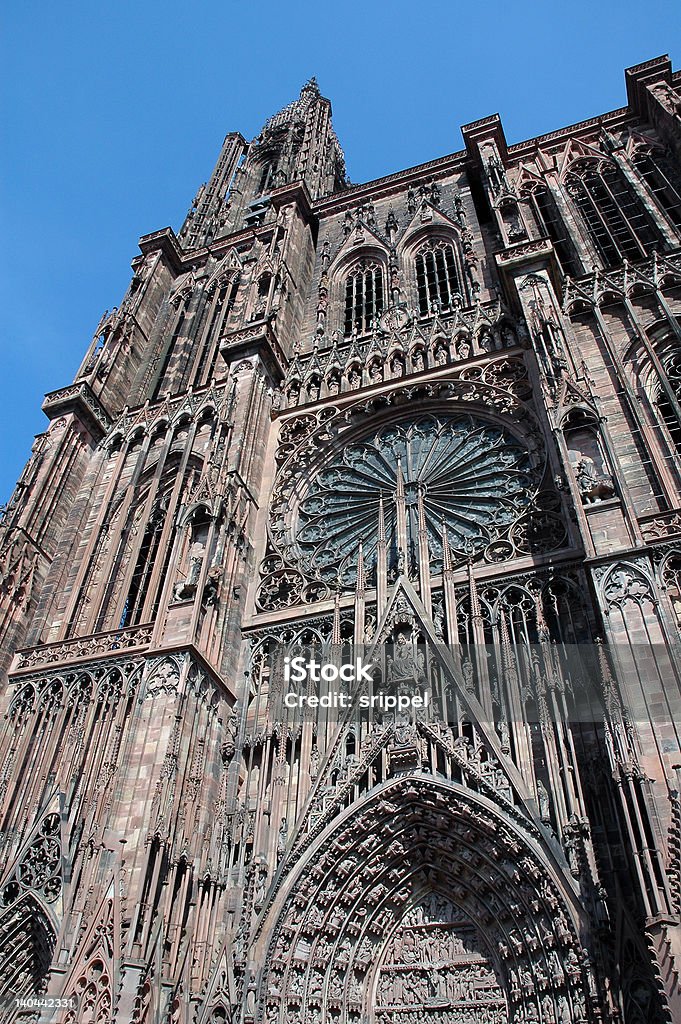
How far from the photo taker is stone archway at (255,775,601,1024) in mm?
9234

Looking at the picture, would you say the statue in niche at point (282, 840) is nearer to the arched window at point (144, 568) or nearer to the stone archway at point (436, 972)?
the stone archway at point (436, 972)

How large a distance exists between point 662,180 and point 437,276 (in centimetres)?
562

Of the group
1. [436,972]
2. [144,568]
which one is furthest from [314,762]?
[144,568]

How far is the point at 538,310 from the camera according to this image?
14922mm

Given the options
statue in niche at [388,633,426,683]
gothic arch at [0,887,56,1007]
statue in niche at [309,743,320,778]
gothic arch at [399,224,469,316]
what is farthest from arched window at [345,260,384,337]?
gothic arch at [0,887,56,1007]

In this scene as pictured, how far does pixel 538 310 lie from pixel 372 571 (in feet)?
18.7

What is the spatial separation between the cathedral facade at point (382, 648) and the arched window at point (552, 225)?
0.13 metres

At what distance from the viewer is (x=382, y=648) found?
12141mm

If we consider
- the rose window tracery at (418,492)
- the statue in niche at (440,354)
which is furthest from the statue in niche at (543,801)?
the statue in niche at (440,354)

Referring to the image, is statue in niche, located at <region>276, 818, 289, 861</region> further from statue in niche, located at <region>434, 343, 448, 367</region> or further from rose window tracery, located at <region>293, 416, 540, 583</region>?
statue in niche, located at <region>434, 343, 448, 367</region>

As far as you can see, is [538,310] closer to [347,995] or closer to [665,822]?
[665,822]

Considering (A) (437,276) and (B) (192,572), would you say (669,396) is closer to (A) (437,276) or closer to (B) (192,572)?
(B) (192,572)

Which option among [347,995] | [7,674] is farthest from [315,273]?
[347,995]

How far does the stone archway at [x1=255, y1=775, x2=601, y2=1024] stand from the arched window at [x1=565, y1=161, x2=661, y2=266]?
38.5 ft
